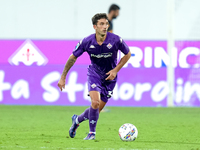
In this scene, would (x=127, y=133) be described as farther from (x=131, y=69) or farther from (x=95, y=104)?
(x=131, y=69)

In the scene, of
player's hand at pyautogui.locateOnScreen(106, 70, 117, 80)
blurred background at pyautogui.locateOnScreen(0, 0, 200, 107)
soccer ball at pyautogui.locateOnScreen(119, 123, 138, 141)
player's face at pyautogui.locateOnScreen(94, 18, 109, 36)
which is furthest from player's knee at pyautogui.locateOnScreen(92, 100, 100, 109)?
blurred background at pyautogui.locateOnScreen(0, 0, 200, 107)

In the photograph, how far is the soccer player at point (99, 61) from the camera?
22.6ft

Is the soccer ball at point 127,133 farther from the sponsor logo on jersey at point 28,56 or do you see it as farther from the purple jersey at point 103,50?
the sponsor logo on jersey at point 28,56

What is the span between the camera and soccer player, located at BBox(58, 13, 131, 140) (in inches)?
272

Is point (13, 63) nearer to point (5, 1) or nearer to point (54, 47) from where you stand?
point (54, 47)

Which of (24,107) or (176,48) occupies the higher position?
(176,48)

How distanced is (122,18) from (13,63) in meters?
3.76

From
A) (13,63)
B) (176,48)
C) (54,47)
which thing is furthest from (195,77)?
(13,63)

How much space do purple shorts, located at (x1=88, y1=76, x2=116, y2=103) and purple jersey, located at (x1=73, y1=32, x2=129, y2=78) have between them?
0.11 m

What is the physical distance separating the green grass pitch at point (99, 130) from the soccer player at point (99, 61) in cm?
47

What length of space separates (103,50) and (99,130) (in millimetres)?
1896

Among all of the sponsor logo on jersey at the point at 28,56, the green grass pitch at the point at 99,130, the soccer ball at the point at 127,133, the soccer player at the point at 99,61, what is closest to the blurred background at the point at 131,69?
the sponsor logo on jersey at the point at 28,56

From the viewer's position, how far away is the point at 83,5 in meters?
15.9

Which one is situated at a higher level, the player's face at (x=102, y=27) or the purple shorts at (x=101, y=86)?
the player's face at (x=102, y=27)
